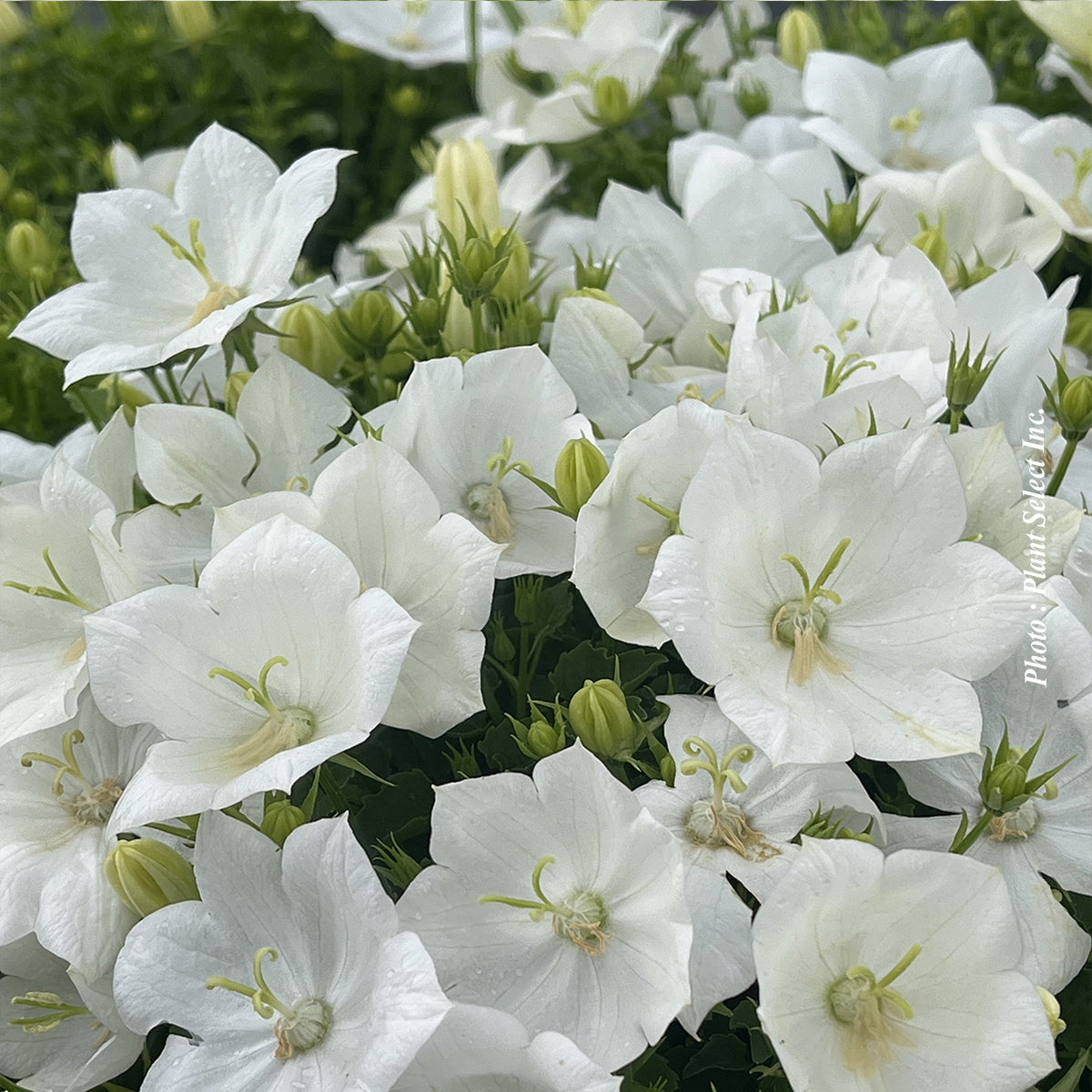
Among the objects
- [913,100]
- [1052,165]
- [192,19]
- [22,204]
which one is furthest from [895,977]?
[192,19]

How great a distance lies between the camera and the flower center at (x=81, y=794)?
0.56m

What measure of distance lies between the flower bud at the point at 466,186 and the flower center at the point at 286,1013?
46cm

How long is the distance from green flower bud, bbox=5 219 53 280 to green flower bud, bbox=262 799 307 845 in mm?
496

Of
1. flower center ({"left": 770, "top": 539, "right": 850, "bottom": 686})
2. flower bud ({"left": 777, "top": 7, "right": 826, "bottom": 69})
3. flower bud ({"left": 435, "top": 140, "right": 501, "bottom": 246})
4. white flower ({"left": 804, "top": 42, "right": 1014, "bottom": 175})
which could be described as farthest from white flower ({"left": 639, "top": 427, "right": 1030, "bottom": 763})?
flower bud ({"left": 777, "top": 7, "right": 826, "bottom": 69})

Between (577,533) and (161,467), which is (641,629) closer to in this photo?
(577,533)

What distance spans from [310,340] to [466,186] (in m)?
0.17

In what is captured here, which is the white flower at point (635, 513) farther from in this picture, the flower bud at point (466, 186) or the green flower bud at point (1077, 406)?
the flower bud at point (466, 186)

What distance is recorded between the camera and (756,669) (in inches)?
20.6

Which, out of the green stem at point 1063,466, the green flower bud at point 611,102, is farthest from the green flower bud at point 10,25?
the green stem at point 1063,466

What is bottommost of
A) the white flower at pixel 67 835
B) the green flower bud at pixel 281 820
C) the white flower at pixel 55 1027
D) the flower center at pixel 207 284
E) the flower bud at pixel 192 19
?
the white flower at pixel 55 1027

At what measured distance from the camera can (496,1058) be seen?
44 cm

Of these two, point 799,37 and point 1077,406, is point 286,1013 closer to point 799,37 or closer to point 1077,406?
point 1077,406

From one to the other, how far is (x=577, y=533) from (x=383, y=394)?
8.7 inches

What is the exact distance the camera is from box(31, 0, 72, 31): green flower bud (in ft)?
3.67
